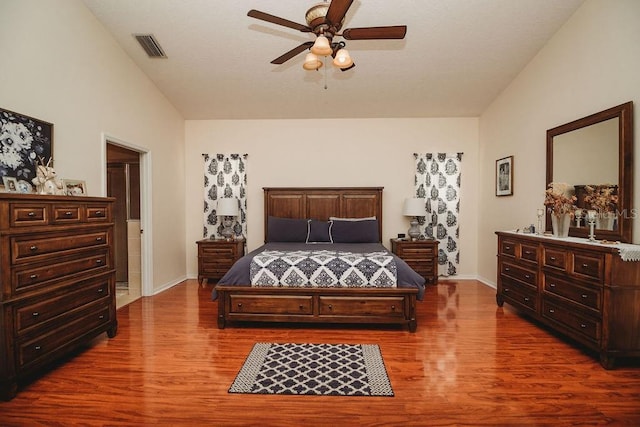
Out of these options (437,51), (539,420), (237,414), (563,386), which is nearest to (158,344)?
(237,414)

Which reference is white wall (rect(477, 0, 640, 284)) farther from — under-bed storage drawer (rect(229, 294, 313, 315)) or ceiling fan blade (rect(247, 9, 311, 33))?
under-bed storage drawer (rect(229, 294, 313, 315))

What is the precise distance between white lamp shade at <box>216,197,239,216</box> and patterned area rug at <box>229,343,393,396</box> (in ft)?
8.87


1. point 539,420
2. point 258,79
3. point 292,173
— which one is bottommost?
point 539,420

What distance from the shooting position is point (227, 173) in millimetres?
5531

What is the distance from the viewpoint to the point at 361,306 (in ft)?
10.5

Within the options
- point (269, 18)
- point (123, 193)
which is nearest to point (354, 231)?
point (269, 18)

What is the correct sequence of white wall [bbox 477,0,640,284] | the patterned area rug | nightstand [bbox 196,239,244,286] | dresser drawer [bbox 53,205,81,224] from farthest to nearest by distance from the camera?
1. nightstand [bbox 196,239,244,286]
2. white wall [bbox 477,0,640,284]
3. dresser drawer [bbox 53,205,81,224]
4. the patterned area rug

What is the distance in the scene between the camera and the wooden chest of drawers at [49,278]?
2.07 m

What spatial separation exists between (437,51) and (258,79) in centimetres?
226

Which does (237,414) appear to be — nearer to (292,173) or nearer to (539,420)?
(539,420)

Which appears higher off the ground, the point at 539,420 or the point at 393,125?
the point at 393,125

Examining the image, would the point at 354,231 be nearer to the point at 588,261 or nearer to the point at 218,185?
the point at 218,185

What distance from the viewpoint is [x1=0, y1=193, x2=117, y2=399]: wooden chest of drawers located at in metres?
2.07

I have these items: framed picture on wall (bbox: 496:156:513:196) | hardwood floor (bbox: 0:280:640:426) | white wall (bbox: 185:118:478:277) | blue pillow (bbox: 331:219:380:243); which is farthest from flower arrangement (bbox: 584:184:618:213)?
blue pillow (bbox: 331:219:380:243)
